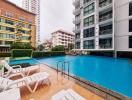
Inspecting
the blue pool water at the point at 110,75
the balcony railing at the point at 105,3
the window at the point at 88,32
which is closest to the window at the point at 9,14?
the window at the point at 88,32

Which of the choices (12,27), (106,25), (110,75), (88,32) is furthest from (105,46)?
(12,27)

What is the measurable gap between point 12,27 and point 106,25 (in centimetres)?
3406

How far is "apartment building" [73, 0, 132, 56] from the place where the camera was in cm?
2080

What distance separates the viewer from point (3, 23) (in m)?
39.1

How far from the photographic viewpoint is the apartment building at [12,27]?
39469 mm

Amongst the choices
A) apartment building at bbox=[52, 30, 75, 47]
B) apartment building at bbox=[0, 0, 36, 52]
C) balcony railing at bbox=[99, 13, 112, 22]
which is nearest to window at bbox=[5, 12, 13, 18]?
apartment building at bbox=[0, 0, 36, 52]

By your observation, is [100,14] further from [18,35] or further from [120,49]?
[18,35]

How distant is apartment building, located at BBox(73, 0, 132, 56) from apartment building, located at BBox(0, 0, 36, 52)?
23.6 meters

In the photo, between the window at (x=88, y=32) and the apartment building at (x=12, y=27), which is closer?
the window at (x=88, y=32)

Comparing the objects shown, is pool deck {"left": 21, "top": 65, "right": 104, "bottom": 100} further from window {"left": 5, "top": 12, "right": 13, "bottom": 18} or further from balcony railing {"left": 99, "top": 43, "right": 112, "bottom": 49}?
window {"left": 5, "top": 12, "right": 13, "bottom": 18}

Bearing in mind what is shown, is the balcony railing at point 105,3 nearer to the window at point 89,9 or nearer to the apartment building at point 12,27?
the window at point 89,9

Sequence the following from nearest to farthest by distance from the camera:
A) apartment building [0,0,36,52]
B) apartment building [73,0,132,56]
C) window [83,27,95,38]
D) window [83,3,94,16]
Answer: apartment building [73,0,132,56] < window [83,27,95,38] < window [83,3,94,16] < apartment building [0,0,36,52]

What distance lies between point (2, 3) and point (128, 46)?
44.8m

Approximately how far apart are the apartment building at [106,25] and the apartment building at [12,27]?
77.3 ft
